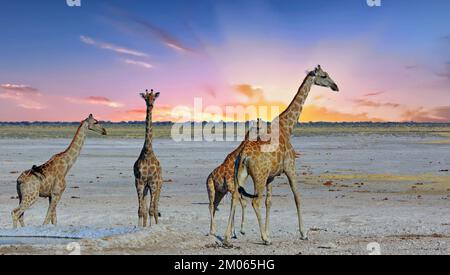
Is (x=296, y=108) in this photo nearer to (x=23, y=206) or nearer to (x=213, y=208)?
(x=213, y=208)

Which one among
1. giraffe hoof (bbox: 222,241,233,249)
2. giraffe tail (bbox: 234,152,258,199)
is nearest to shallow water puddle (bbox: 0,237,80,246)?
giraffe hoof (bbox: 222,241,233,249)

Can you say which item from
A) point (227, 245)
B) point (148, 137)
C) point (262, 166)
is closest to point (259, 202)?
point (262, 166)

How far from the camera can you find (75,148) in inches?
755

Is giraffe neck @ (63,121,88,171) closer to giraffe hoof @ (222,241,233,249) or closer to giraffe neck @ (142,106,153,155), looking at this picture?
giraffe neck @ (142,106,153,155)

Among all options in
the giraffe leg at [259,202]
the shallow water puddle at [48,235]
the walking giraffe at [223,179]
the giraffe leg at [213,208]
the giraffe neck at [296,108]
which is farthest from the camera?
the giraffe neck at [296,108]

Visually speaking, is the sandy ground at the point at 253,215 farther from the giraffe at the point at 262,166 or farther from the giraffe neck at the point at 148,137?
the giraffe neck at the point at 148,137

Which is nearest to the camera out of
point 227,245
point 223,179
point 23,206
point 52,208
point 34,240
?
point 227,245

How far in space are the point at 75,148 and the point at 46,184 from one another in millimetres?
1542

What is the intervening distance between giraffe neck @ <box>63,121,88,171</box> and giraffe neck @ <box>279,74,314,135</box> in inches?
221

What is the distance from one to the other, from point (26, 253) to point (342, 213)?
11.1 m

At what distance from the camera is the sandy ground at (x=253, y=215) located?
16156 millimetres

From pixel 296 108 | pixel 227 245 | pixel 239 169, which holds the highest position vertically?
pixel 296 108

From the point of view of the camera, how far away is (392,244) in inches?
661

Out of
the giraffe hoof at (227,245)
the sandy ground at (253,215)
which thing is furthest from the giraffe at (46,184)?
the giraffe hoof at (227,245)
